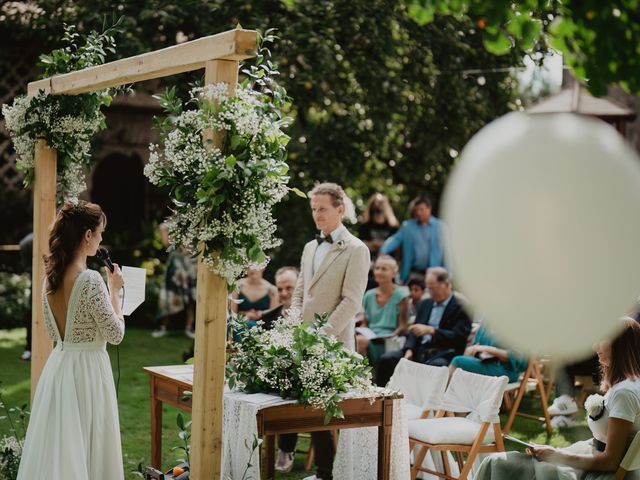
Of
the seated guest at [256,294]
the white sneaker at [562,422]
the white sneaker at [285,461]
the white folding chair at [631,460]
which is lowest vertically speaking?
the white sneaker at [285,461]

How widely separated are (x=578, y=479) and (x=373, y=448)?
53.1 inches

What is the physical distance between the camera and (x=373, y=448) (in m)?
5.12

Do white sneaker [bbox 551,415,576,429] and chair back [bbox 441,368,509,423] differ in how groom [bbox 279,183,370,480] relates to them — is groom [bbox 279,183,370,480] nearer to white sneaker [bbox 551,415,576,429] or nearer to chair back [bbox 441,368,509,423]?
chair back [bbox 441,368,509,423]

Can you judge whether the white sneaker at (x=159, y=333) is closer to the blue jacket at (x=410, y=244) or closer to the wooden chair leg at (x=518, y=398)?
the blue jacket at (x=410, y=244)

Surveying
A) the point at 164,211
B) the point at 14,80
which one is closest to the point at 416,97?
the point at 164,211

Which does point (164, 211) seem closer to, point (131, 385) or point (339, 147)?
point (339, 147)

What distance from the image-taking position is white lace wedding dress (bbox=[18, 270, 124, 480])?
4484mm

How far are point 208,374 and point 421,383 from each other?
7.32 ft

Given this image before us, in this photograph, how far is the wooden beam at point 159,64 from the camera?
12.3ft

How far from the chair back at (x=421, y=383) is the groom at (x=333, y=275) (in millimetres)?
526

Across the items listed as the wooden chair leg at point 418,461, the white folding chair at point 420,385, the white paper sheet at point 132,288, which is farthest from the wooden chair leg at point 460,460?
the white paper sheet at point 132,288

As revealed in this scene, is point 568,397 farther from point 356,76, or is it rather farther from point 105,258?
point 356,76

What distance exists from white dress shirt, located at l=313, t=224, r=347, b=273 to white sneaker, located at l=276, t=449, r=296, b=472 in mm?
1373

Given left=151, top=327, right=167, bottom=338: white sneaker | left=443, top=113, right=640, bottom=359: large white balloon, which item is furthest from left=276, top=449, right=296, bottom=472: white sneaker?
left=151, top=327, right=167, bottom=338: white sneaker
